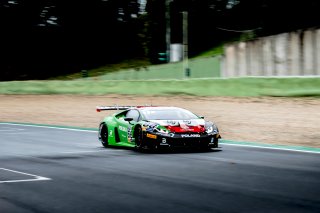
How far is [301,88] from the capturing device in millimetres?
25219

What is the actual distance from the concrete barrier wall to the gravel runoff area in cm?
591

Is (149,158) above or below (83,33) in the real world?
below

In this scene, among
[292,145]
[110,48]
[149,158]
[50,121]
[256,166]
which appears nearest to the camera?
[256,166]

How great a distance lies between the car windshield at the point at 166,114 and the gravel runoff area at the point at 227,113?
331cm

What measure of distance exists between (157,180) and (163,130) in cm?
495

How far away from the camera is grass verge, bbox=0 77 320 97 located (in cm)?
2542

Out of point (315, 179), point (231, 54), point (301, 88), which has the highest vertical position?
point (231, 54)

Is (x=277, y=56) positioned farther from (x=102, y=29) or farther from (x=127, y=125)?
(x=102, y=29)

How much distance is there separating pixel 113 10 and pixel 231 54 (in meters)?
45.7

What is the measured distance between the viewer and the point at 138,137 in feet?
56.5

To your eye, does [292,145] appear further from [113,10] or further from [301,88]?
[113,10]

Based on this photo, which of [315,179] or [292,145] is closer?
[315,179]

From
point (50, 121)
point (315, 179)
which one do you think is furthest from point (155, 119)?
point (50, 121)

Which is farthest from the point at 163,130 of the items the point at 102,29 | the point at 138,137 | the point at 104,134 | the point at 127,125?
the point at 102,29
